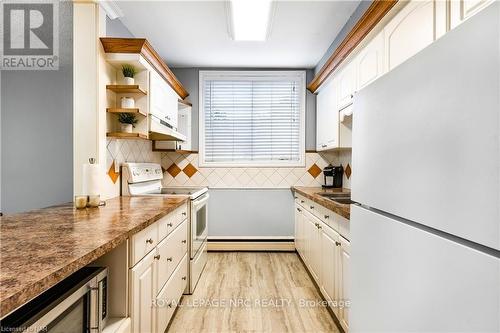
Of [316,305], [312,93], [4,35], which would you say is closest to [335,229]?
[316,305]

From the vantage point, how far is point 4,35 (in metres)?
2.38

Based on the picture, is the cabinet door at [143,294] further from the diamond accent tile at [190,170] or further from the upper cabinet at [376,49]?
the diamond accent tile at [190,170]

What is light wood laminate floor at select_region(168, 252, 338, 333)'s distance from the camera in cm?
207

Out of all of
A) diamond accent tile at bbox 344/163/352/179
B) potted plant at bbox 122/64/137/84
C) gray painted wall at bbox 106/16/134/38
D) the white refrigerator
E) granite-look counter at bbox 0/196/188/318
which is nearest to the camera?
the white refrigerator

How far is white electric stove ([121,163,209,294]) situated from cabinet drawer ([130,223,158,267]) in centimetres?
99

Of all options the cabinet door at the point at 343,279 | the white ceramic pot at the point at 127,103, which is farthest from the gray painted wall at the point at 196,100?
the cabinet door at the point at 343,279

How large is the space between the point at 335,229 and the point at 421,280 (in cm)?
129

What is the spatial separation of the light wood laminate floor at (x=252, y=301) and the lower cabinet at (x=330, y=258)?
0.18 m

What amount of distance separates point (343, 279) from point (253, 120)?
8.46 ft

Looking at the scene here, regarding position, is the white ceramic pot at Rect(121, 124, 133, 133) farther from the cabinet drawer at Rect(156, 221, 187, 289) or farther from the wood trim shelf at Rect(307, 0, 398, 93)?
the wood trim shelf at Rect(307, 0, 398, 93)

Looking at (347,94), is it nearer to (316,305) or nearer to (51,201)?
(316,305)

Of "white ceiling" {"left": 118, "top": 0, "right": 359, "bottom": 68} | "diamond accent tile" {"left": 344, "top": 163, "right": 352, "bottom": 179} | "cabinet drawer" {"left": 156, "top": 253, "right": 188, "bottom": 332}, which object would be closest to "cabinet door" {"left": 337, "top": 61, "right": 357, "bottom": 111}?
"white ceiling" {"left": 118, "top": 0, "right": 359, "bottom": 68}

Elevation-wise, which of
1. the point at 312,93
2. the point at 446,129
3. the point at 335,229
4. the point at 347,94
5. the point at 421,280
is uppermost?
the point at 312,93

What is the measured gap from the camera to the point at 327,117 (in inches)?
128
